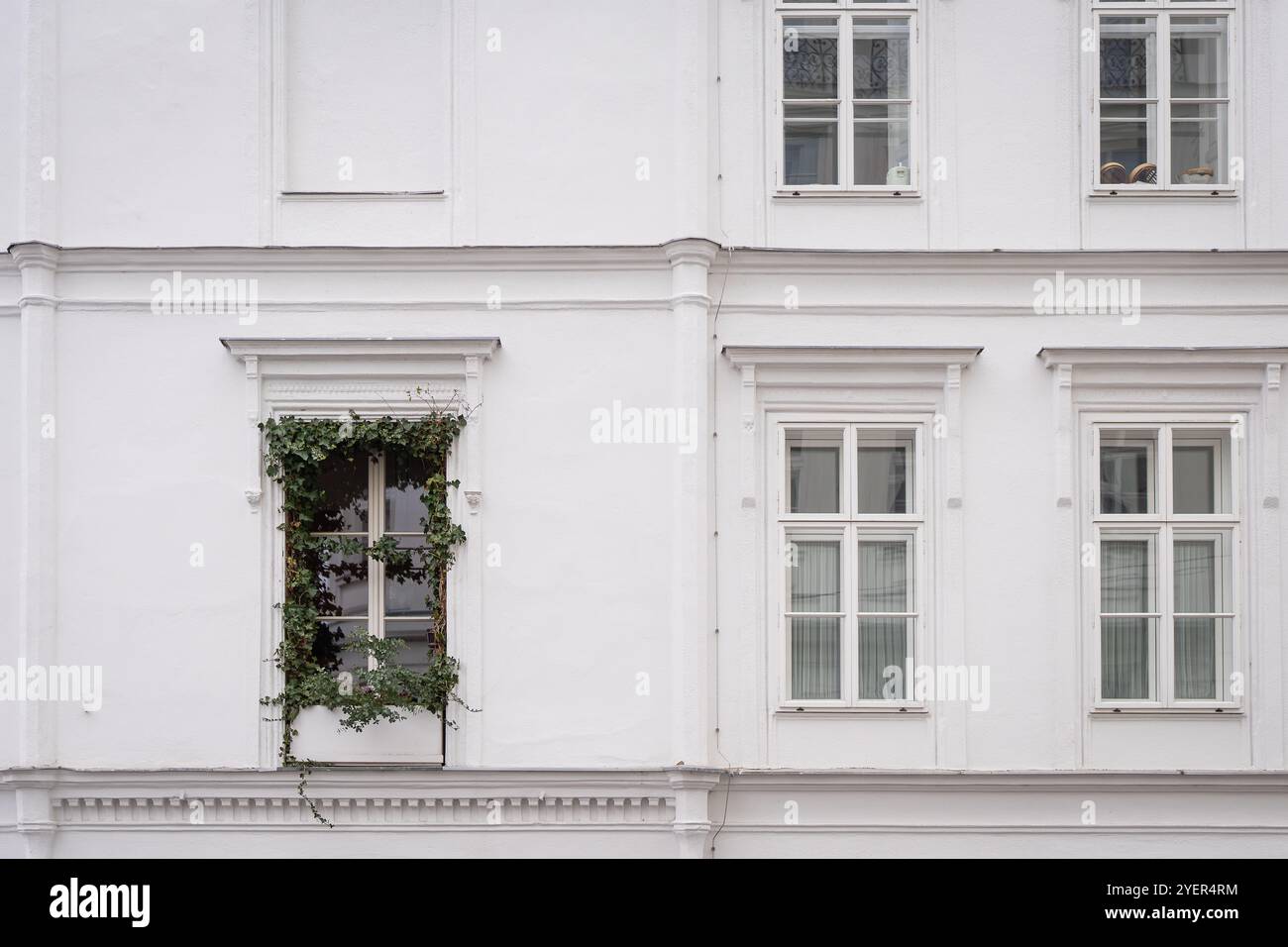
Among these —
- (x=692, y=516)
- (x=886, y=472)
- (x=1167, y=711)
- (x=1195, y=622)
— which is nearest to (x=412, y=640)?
(x=692, y=516)

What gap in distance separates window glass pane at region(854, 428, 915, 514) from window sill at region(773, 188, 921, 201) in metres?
1.75

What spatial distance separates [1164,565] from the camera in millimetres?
10516

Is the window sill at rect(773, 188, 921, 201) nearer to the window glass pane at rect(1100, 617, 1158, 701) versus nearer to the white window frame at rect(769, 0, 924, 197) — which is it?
the white window frame at rect(769, 0, 924, 197)

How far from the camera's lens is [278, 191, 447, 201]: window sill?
418 inches

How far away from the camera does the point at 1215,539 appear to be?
10.6 metres

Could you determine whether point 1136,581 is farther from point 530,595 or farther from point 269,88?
point 269,88

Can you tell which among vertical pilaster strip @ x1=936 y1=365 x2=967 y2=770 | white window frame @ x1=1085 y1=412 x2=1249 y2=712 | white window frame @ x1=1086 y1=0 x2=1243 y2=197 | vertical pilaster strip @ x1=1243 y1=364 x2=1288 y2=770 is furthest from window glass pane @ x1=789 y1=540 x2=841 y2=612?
white window frame @ x1=1086 y1=0 x2=1243 y2=197

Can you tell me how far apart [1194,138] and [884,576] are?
13.5 feet

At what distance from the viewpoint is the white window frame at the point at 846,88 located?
35.1ft

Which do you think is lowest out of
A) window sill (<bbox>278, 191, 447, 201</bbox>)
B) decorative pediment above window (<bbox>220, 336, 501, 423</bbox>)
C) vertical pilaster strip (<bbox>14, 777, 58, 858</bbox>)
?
vertical pilaster strip (<bbox>14, 777, 58, 858</bbox>)

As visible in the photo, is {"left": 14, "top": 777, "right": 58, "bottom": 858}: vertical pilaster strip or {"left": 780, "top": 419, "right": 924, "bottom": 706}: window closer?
{"left": 14, "top": 777, "right": 58, "bottom": 858}: vertical pilaster strip

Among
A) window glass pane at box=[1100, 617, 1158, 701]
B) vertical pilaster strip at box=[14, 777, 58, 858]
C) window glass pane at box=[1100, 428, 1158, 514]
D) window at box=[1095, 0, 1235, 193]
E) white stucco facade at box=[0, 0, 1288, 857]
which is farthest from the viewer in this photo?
window at box=[1095, 0, 1235, 193]

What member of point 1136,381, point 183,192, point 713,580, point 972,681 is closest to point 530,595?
point 713,580

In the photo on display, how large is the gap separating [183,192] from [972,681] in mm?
6882
